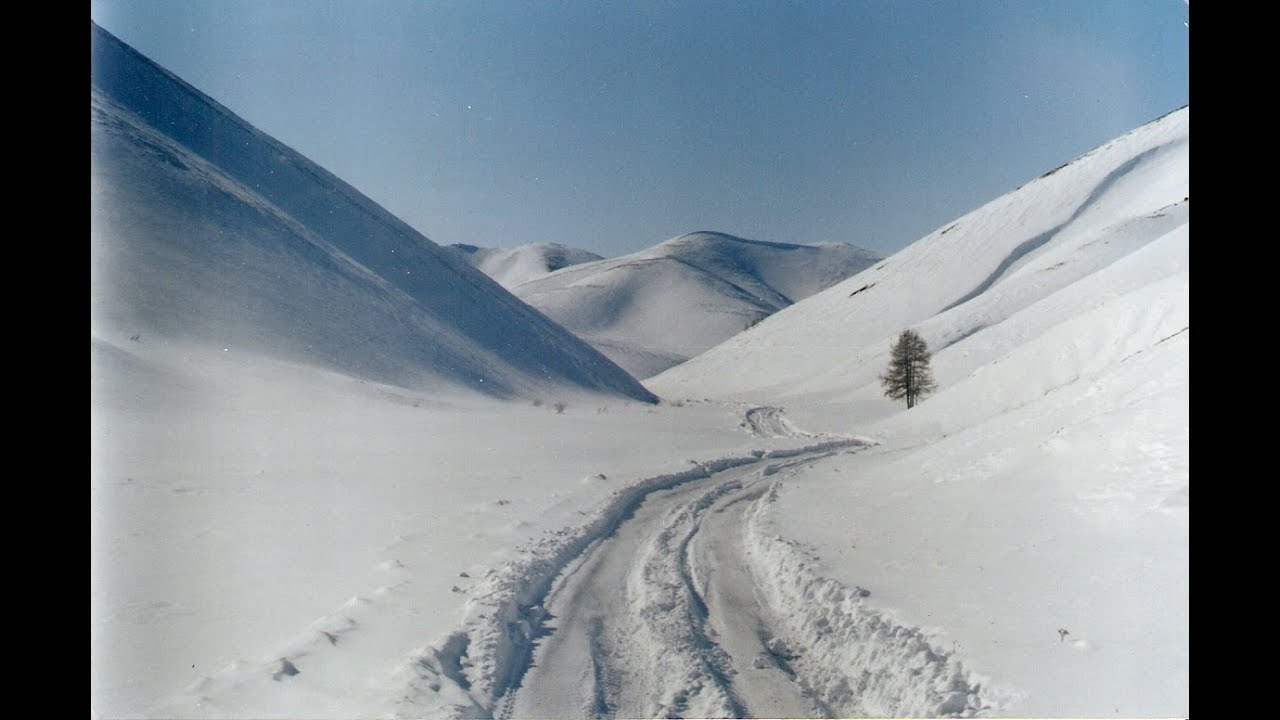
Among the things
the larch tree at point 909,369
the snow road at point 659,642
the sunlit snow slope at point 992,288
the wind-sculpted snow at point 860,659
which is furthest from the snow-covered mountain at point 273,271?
the sunlit snow slope at point 992,288

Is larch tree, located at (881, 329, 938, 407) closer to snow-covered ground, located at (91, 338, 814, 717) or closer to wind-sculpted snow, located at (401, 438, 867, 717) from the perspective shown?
snow-covered ground, located at (91, 338, 814, 717)

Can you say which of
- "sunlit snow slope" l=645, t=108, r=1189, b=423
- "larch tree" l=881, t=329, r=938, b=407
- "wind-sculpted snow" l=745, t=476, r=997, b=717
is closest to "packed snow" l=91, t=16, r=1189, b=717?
"wind-sculpted snow" l=745, t=476, r=997, b=717

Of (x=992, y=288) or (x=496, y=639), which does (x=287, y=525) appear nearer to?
(x=496, y=639)

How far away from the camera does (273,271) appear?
126 feet

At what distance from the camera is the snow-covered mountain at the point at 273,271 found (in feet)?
98.7

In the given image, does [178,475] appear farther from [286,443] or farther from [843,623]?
[843,623]

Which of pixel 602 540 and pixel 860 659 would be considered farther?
pixel 602 540

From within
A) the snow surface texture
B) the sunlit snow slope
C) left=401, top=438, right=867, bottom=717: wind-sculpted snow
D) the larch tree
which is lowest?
left=401, top=438, right=867, bottom=717: wind-sculpted snow

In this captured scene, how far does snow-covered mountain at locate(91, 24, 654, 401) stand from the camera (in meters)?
30.1

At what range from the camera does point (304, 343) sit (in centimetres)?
3341

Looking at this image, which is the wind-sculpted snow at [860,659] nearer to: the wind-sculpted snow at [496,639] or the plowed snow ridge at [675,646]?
the plowed snow ridge at [675,646]

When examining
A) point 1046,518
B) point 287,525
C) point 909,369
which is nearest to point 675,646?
point 1046,518

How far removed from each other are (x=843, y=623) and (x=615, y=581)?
115 inches
